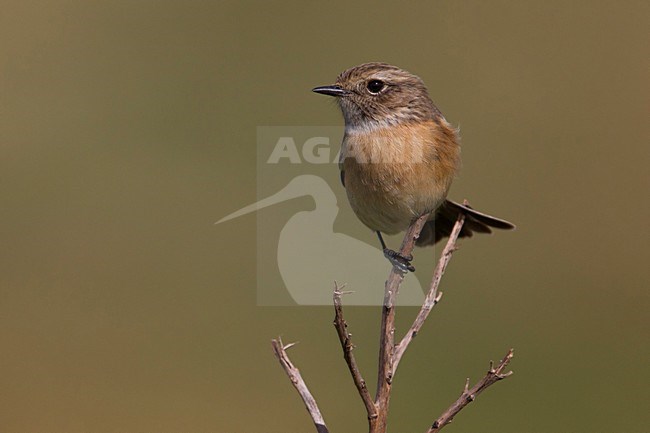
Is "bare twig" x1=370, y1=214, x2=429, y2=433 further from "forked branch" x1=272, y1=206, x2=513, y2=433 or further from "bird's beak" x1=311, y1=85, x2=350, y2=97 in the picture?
"bird's beak" x1=311, y1=85, x2=350, y2=97

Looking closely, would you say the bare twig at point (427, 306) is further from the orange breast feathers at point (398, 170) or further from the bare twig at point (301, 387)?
the orange breast feathers at point (398, 170)

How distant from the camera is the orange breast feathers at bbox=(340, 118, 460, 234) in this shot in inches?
133

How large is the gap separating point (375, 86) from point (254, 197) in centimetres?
313

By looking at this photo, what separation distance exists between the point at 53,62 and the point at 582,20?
5.31 meters

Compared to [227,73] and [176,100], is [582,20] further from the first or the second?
[176,100]

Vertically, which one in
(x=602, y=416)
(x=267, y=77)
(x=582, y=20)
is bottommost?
(x=602, y=416)

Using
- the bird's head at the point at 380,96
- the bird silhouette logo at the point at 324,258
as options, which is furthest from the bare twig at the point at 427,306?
Answer: the bird's head at the point at 380,96

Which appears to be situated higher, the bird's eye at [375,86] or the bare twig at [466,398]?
the bird's eye at [375,86]

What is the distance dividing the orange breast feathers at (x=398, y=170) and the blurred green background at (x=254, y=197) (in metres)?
0.44

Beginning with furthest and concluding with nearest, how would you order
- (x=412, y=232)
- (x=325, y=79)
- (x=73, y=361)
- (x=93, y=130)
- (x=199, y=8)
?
(x=199, y=8)
(x=93, y=130)
(x=325, y=79)
(x=73, y=361)
(x=412, y=232)

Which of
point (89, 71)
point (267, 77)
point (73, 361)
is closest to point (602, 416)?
point (73, 361)

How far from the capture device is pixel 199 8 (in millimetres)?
9148

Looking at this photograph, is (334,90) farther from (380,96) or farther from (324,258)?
(324,258)

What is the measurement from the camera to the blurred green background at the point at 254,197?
5641 millimetres
